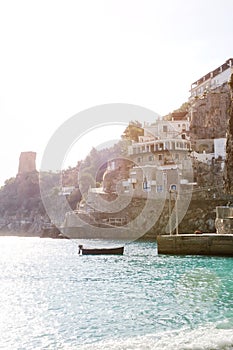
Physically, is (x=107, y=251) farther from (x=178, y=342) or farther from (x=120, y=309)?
(x=178, y=342)

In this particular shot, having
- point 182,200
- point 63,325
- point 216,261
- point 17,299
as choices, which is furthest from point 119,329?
point 182,200

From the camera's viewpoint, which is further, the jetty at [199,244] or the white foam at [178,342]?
the jetty at [199,244]

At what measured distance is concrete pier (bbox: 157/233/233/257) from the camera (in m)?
40.0

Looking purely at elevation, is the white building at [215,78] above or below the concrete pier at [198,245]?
above

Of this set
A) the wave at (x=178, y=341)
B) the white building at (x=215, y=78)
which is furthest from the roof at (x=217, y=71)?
the wave at (x=178, y=341)

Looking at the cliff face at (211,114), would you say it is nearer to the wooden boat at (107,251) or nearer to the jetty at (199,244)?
the jetty at (199,244)

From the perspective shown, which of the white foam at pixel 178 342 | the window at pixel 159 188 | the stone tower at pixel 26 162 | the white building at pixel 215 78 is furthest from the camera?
the stone tower at pixel 26 162

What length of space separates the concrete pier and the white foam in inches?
1054

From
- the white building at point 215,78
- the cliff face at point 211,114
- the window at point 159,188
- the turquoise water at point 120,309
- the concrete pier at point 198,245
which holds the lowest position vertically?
the turquoise water at point 120,309

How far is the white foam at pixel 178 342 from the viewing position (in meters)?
12.4

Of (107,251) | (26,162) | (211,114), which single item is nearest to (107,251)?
(107,251)

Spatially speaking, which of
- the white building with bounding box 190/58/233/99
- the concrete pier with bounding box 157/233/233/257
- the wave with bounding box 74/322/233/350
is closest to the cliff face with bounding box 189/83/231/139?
the white building with bounding box 190/58/233/99

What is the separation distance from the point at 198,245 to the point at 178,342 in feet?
95.6

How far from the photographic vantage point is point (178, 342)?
42.1 feet
